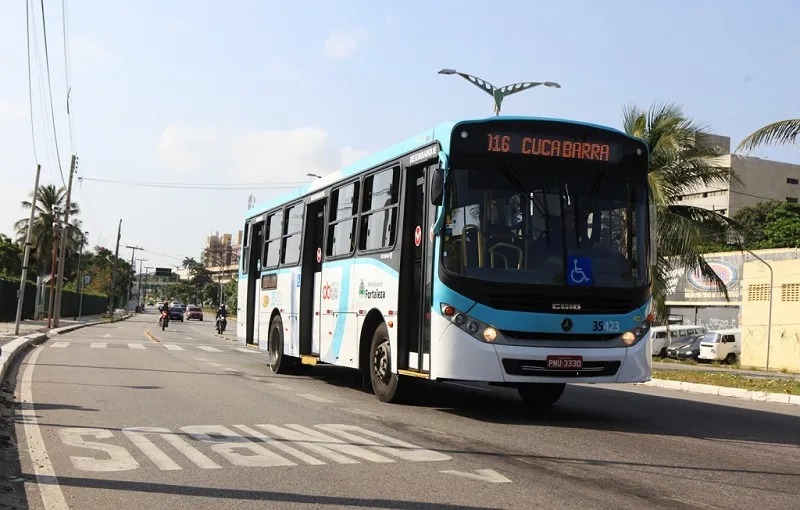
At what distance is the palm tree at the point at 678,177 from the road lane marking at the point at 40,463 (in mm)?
19691

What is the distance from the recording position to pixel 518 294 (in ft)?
33.6

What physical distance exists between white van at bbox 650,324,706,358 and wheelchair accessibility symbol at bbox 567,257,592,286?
35371 millimetres

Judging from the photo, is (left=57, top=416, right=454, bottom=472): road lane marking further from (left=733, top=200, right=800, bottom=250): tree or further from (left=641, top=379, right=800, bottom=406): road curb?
(left=733, top=200, right=800, bottom=250): tree

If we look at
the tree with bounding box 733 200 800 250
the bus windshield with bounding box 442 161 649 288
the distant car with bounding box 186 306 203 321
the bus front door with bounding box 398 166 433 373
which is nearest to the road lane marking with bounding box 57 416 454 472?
the bus front door with bounding box 398 166 433 373

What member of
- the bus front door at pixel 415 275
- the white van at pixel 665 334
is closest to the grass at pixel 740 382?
the bus front door at pixel 415 275

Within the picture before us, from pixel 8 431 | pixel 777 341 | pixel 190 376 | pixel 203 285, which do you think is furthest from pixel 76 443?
pixel 203 285

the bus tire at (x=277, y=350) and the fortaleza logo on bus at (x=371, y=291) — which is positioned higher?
the fortaleza logo on bus at (x=371, y=291)

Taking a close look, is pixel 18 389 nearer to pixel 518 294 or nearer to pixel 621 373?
pixel 518 294

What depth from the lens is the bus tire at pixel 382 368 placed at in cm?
1205

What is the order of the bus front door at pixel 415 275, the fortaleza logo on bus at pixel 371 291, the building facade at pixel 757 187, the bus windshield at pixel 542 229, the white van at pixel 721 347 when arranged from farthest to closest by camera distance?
the building facade at pixel 757 187 → the white van at pixel 721 347 → the fortaleza logo on bus at pixel 371 291 → the bus front door at pixel 415 275 → the bus windshield at pixel 542 229

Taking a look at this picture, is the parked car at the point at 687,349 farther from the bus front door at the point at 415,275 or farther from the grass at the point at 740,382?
the bus front door at the point at 415,275

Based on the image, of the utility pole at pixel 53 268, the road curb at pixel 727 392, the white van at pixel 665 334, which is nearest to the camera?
the road curb at pixel 727 392

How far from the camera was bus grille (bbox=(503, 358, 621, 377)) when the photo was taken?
33.5 ft

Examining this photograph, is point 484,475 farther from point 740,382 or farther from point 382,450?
point 740,382
